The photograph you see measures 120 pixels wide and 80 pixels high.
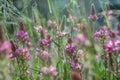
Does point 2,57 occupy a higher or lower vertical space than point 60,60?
higher

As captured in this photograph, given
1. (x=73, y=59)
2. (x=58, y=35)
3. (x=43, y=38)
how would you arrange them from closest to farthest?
1. (x=73, y=59)
2. (x=43, y=38)
3. (x=58, y=35)

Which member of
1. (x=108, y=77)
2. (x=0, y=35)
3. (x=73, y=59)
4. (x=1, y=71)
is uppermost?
(x=0, y=35)

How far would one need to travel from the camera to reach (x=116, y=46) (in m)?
1.56

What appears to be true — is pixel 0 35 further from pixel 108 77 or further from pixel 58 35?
pixel 58 35

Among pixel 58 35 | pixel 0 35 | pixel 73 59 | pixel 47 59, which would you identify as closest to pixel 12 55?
pixel 47 59

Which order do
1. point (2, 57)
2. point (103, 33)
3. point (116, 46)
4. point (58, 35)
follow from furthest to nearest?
point (58, 35) → point (103, 33) → point (116, 46) → point (2, 57)

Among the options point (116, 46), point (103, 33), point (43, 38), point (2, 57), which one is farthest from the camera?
point (103, 33)

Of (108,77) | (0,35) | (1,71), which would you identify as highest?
(0,35)

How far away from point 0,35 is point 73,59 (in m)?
0.67

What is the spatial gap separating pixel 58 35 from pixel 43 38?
0.34 meters

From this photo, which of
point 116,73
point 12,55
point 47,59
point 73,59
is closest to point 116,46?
point 116,73

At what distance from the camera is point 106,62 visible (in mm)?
1876

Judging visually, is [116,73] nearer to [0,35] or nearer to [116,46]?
[116,46]

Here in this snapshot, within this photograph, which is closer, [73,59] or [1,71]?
[1,71]
